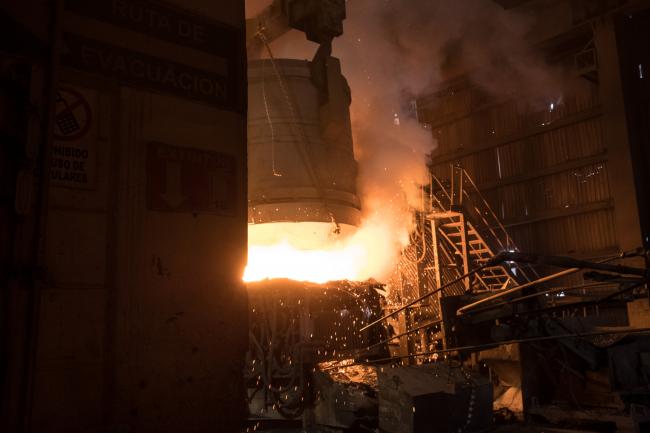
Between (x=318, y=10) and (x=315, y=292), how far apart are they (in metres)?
4.16

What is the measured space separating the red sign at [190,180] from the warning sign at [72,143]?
1.12 feet

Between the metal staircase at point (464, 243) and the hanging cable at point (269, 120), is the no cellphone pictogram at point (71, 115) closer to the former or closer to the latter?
the hanging cable at point (269, 120)

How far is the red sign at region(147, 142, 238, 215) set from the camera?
318cm

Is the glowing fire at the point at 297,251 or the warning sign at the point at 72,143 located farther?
the glowing fire at the point at 297,251

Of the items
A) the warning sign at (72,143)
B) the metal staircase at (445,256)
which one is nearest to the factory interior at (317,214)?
the warning sign at (72,143)

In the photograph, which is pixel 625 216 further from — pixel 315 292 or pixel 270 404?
pixel 270 404

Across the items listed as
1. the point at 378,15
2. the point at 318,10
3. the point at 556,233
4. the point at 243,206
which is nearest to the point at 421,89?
the point at 378,15

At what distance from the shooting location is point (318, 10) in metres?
7.50

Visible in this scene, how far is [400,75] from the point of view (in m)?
18.4

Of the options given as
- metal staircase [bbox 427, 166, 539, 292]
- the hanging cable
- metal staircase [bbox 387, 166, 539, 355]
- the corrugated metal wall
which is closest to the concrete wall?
the hanging cable

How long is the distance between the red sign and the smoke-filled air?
267 inches

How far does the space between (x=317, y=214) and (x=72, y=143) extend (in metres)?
6.01

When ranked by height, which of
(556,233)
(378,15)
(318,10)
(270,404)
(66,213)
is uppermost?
(378,15)

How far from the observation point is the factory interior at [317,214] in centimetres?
278
